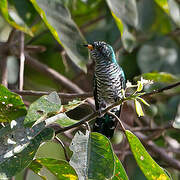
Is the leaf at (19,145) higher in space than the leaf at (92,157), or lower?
higher

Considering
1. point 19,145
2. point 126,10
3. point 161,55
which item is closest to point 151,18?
point 161,55

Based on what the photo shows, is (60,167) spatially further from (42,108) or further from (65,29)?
(65,29)

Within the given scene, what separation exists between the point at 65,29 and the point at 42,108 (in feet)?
2.69

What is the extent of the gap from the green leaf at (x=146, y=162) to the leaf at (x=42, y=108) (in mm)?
380

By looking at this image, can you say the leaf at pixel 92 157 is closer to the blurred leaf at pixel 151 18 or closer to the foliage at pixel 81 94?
the foliage at pixel 81 94

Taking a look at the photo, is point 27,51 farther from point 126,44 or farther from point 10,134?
point 10,134

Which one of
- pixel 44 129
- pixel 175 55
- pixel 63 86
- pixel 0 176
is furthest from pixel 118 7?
pixel 175 55

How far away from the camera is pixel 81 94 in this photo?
7.47ft

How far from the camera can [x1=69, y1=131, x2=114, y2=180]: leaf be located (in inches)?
66.0

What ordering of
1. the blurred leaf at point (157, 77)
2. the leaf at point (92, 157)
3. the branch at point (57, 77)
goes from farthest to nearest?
1. the branch at point (57, 77)
2. the blurred leaf at point (157, 77)
3. the leaf at point (92, 157)

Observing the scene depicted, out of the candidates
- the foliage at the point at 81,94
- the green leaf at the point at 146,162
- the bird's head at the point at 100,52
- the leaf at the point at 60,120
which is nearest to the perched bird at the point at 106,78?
the bird's head at the point at 100,52

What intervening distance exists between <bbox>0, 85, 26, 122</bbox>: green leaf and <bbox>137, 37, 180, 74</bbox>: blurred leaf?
2076 mm

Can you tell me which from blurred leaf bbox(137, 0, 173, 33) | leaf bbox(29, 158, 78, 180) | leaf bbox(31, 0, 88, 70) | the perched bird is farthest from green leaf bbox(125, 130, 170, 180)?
blurred leaf bbox(137, 0, 173, 33)

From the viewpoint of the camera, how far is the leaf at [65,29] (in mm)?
2254
